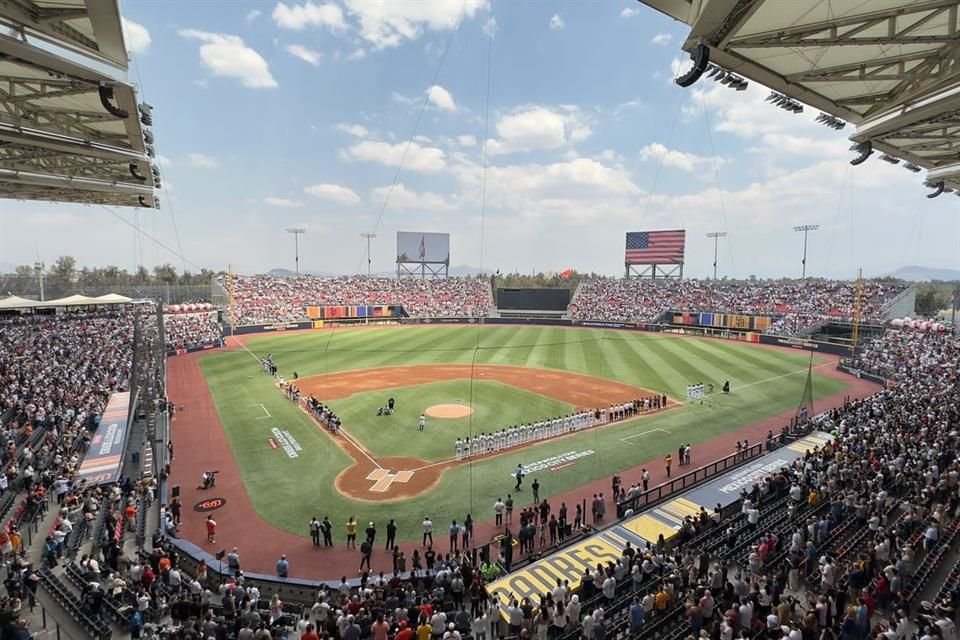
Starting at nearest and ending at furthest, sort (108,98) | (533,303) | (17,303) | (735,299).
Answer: (108,98) → (17,303) → (735,299) → (533,303)

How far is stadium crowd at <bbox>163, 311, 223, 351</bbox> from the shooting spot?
4875 centimetres

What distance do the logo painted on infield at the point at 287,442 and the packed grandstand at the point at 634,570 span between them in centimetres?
583

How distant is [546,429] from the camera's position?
2441 cm

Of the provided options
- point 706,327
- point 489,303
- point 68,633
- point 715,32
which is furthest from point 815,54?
point 489,303

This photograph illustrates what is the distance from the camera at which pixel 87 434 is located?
20.1 m

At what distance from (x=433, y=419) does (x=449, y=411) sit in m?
1.69

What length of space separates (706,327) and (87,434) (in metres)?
62.2

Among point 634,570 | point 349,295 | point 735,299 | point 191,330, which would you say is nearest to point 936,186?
point 634,570

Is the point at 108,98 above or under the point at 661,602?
above

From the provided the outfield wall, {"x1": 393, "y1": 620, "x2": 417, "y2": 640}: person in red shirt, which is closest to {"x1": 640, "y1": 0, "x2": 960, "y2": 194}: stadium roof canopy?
{"x1": 393, "y1": 620, "x2": 417, "y2": 640}: person in red shirt

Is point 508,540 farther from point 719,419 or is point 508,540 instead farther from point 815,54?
point 719,419

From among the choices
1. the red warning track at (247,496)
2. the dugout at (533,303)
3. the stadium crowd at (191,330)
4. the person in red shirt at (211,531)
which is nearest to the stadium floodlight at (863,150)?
the red warning track at (247,496)

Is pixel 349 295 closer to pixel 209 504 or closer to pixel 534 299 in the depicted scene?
pixel 534 299

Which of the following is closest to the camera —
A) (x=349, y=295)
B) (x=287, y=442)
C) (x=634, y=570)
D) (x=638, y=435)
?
(x=634, y=570)
